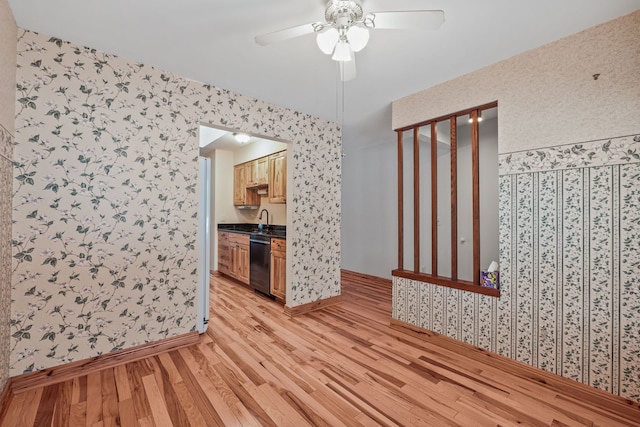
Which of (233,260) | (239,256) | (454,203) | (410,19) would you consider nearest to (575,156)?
(454,203)

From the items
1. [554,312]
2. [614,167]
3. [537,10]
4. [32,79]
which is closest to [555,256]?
[554,312]

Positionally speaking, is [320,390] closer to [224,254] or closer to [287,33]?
[287,33]

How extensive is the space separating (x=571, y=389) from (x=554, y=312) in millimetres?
504

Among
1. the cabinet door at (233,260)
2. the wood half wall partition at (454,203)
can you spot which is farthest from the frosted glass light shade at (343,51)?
the cabinet door at (233,260)

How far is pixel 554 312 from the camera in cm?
201

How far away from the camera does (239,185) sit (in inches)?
218

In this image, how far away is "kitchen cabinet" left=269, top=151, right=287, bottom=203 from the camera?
434 cm

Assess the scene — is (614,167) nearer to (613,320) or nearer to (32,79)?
(613,320)

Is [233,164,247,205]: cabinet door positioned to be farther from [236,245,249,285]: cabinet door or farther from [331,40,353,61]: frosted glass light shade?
[331,40,353,61]: frosted glass light shade

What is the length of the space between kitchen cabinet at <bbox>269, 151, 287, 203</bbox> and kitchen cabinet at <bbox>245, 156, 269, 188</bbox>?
154 mm

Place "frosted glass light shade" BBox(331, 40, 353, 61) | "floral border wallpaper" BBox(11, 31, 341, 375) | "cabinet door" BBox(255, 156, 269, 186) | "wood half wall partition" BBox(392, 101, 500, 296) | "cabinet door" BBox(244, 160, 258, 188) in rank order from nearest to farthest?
A: "frosted glass light shade" BBox(331, 40, 353, 61) → "floral border wallpaper" BBox(11, 31, 341, 375) → "wood half wall partition" BBox(392, 101, 500, 296) → "cabinet door" BBox(255, 156, 269, 186) → "cabinet door" BBox(244, 160, 258, 188)

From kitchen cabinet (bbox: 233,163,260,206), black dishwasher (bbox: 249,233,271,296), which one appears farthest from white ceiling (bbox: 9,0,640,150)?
kitchen cabinet (bbox: 233,163,260,206)

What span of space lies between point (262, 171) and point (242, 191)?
891mm

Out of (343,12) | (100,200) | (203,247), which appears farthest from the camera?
(203,247)
